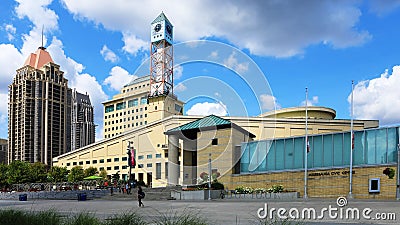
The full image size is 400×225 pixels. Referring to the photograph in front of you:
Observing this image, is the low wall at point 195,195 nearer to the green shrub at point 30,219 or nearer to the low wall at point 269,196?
the low wall at point 269,196

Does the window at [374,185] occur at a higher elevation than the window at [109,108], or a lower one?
lower

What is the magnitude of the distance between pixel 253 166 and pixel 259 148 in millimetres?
2349

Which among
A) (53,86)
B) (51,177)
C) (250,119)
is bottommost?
(51,177)

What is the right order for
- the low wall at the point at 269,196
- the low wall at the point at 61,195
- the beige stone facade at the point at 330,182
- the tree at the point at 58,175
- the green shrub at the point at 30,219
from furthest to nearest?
the tree at the point at 58,175, the low wall at the point at 61,195, the low wall at the point at 269,196, the beige stone facade at the point at 330,182, the green shrub at the point at 30,219

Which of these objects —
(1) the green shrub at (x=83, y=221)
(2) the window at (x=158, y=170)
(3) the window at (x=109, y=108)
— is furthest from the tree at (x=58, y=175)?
(1) the green shrub at (x=83, y=221)

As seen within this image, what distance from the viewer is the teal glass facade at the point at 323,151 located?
125 ft

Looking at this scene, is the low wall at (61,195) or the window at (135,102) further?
the window at (135,102)

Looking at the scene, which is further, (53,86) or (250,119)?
(53,86)

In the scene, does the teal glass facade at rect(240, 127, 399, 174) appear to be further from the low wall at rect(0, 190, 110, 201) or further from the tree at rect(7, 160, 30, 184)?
the tree at rect(7, 160, 30, 184)

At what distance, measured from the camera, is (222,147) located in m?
50.4

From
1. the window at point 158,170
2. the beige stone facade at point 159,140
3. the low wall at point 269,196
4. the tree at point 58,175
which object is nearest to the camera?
the low wall at point 269,196

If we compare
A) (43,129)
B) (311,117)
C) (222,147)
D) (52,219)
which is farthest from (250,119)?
(43,129)

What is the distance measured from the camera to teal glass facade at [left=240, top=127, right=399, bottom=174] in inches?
1501

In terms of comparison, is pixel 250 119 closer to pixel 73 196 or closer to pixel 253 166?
Result: pixel 253 166
